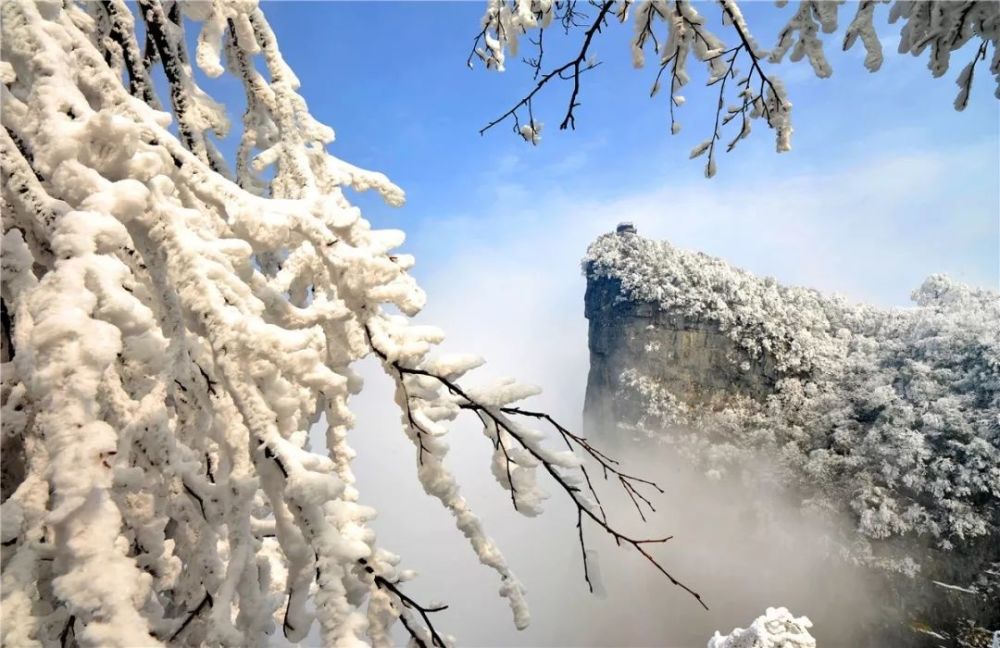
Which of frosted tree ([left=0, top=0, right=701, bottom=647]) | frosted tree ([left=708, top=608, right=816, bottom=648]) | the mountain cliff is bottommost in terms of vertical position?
frosted tree ([left=0, top=0, right=701, bottom=647])

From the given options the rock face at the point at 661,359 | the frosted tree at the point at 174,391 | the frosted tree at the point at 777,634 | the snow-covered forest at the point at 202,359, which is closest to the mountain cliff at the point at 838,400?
the rock face at the point at 661,359

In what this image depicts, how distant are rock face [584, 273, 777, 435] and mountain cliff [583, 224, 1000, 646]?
7 cm

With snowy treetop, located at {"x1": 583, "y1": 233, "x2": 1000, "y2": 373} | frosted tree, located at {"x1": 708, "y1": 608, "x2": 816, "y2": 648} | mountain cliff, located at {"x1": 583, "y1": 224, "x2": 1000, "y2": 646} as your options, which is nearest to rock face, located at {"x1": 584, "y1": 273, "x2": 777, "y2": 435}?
mountain cliff, located at {"x1": 583, "y1": 224, "x2": 1000, "y2": 646}

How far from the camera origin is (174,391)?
132 centimetres

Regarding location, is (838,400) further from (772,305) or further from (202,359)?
(202,359)

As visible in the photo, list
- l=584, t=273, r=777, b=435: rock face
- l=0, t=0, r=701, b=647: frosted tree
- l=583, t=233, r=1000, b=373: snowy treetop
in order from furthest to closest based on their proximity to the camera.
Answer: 1. l=584, t=273, r=777, b=435: rock face
2. l=583, t=233, r=1000, b=373: snowy treetop
3. l=0, t=0, r=701, b=647: frosted tree

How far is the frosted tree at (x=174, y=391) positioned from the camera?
0.79 meters

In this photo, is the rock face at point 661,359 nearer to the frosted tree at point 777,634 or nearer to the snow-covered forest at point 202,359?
the frosted tree at point 777,634

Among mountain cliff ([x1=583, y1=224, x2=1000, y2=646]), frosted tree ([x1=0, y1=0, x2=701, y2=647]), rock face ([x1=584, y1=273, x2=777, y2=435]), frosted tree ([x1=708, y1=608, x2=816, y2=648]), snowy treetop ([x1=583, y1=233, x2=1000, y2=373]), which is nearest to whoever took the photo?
frosted tree ([x1=0, y1=0, x2=701, y2=647])

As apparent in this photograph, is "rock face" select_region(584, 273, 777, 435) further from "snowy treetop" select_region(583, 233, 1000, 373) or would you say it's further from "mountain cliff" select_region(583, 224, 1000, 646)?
"snowy treetop" select_region(583, 233, 1000, 373)

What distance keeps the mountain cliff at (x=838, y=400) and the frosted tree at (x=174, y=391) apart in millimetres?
21232

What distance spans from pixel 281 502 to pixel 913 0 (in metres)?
2.34

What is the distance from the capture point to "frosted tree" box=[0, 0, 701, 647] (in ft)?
2.58

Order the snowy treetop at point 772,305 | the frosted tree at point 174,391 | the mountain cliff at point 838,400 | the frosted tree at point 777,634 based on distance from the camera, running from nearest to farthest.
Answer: the frosted tree at point 174,391
the frosted tree at point 777,634
the mountain cliff at point 838,400
the snowy treetop at point 772,305
